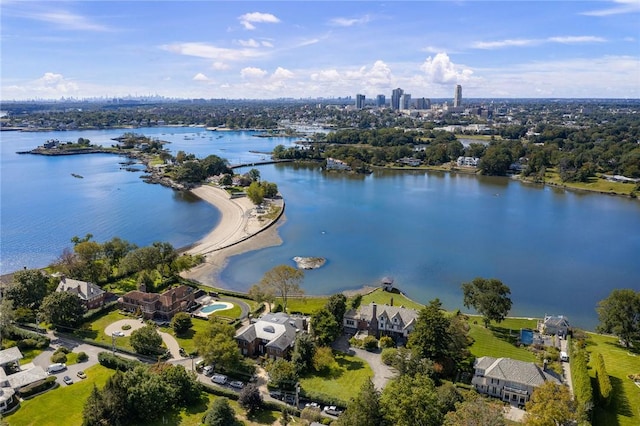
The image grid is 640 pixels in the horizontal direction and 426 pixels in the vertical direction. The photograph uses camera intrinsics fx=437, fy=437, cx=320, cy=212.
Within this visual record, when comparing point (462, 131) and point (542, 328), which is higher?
point (462, 131)

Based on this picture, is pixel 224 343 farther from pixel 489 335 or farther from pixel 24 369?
pixel 489 335

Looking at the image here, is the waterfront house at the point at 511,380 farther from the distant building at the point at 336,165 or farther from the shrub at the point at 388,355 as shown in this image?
the distant building at the point at 336,165

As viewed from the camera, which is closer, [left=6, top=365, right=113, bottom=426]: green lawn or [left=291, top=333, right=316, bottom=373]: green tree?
[left=6, top=365, right=113, bottom=426]: green lawn

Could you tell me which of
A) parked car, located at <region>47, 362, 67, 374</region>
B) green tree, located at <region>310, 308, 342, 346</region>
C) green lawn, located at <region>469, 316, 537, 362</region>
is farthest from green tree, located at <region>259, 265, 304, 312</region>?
parked car, located at <region>47, 362, 67, 374</region>

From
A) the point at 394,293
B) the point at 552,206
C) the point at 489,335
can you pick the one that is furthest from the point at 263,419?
the point at 552,206

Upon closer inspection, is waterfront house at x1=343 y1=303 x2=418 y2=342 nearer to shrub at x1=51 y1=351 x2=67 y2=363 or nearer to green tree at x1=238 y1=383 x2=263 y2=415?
green tree at x1=238 y1=383 x2=263 y2=415
